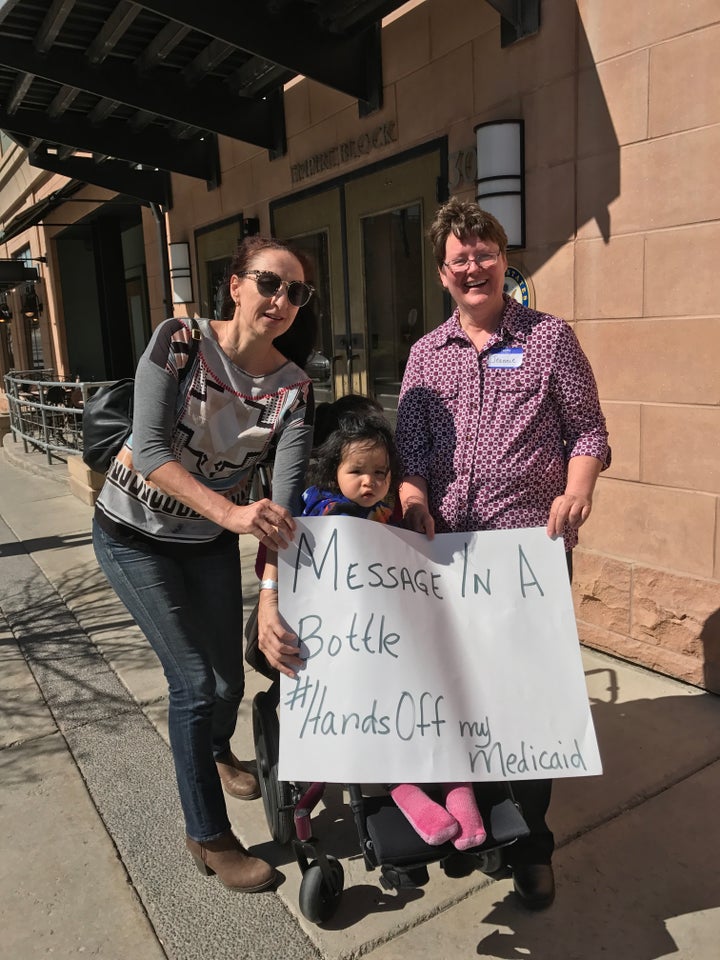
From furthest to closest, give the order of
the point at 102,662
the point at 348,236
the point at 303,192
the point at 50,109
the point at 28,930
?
the point at 50,109 < the point at 303,192 < the point at 348,236 < the point at 102,662 < the point at 28,930

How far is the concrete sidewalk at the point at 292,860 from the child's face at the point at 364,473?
120cm

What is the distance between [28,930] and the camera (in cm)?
222

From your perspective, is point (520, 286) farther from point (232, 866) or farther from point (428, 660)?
point (232, 866)

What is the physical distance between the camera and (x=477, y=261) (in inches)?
82.7

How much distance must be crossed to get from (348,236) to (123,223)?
35.4ft

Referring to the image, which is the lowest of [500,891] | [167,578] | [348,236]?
[500,891]

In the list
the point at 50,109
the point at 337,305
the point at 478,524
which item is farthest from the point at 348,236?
the point at 478,524

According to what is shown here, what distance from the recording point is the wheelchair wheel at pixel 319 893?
2.13 m

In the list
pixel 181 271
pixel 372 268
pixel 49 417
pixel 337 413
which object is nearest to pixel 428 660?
pixel 337 413

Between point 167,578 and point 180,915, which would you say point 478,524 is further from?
point 180,915

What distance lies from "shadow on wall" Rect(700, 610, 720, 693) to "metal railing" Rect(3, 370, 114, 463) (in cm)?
637

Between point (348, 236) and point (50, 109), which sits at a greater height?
point (50, 109)

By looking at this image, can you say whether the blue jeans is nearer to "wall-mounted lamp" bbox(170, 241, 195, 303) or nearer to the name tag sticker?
the name tag sticker

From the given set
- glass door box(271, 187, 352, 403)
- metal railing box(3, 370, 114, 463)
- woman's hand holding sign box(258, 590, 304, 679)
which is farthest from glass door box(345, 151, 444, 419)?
metal railing box(3, 370, 114, 463)
